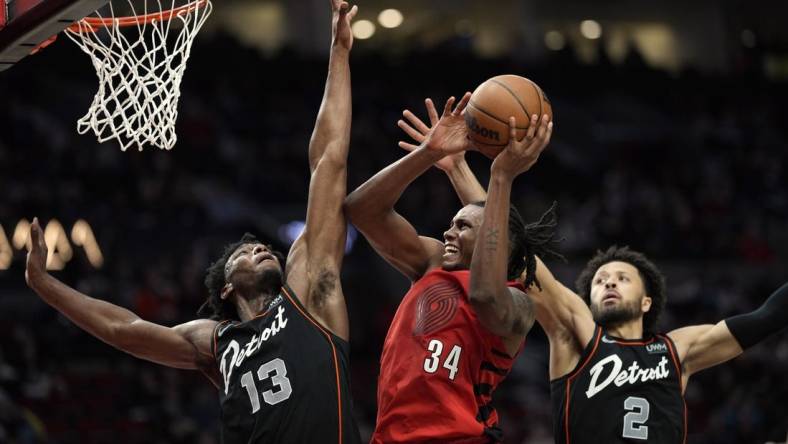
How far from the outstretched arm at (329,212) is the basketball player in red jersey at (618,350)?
38cm

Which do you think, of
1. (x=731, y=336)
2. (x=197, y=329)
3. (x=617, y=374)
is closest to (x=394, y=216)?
(x=197, y=329)

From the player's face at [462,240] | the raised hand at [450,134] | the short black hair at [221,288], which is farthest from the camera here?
the short black hair at [221,288]

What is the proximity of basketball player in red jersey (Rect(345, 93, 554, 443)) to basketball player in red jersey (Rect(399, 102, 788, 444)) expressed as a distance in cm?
43

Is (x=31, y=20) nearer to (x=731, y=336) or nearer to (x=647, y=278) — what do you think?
(x=647, y=278)

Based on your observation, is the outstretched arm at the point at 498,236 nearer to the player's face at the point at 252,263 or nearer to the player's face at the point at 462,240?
the player's face at the point at 462,240

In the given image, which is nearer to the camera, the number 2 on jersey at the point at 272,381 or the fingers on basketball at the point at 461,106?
the number 2 on jersey at the point at 272,381

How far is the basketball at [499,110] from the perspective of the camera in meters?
4.26

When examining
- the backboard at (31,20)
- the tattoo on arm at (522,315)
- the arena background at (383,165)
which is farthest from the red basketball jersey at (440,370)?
the arena background at (383,165)

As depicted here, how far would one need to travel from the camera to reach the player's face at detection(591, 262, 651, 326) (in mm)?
5266

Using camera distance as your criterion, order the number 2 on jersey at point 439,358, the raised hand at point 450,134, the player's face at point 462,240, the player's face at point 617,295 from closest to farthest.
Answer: the number 2 on jersey at point 439,358
the raised hand at point 450,134
the player's face at point 462,240
the player's face at point 617,295

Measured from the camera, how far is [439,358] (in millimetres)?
4344

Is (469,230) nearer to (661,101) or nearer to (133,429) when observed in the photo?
(133,429)

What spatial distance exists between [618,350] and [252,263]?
1.68 m

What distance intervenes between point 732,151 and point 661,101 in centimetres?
214
